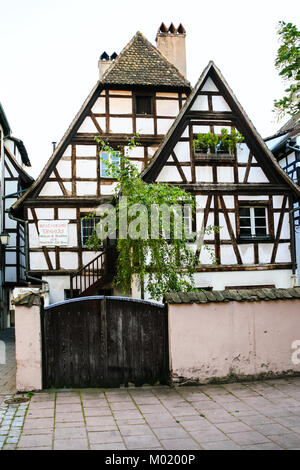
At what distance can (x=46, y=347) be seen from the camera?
8172 mm

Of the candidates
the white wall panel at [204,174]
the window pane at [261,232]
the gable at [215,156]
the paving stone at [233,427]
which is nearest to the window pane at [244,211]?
the window pane at [261,232]

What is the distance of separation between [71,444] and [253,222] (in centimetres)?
1156

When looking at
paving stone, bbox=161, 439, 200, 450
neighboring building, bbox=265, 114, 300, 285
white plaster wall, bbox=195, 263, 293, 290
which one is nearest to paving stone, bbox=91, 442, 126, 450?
paving stone, bbox=161, 439, 200, 450

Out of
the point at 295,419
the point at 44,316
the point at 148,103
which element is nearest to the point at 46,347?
the point at 44,316

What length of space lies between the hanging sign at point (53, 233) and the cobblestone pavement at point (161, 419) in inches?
352

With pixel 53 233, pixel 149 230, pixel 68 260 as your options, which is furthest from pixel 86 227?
pixel 149 230

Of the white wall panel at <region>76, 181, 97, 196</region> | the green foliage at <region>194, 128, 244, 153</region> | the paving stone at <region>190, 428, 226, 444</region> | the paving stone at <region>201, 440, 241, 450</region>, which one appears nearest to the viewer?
the paving stone at <region>201, 440, 241, 450</region>

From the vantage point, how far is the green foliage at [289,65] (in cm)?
562

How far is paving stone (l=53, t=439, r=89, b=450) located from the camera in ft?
17.1

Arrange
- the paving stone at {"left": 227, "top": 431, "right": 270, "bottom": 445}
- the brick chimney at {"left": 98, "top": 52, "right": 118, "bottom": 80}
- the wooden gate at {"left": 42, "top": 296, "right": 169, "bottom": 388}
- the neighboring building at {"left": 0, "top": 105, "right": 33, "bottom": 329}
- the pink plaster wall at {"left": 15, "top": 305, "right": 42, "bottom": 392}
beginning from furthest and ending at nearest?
1. the neighboring building at {"left": 0, "top": 105, "right": 33, "bottom": 329}
2. the brick chimney at {"left": 98, "top": 52, "right": 118, "bottom": 80}
3. the wooden gate at {"left": 42, "top": 296, "right": 169, "bottom": 388}
4. the pink plaster wall at {"left": 15, "top": 305, "right": 42, "bottom": 392}
5. the paving stone at {"left": 227, "top": 431, "right": 270, "bottom": 445}

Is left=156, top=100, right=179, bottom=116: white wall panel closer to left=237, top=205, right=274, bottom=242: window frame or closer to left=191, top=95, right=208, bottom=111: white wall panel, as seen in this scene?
left=191, top=95, right=208, bottom=111: white wall panel

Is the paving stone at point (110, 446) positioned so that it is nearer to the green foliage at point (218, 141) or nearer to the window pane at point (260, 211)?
the green foliage at point (218, 141)

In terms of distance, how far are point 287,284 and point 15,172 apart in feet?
42.4

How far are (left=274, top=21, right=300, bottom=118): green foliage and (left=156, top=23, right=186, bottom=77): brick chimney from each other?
45.8ft
